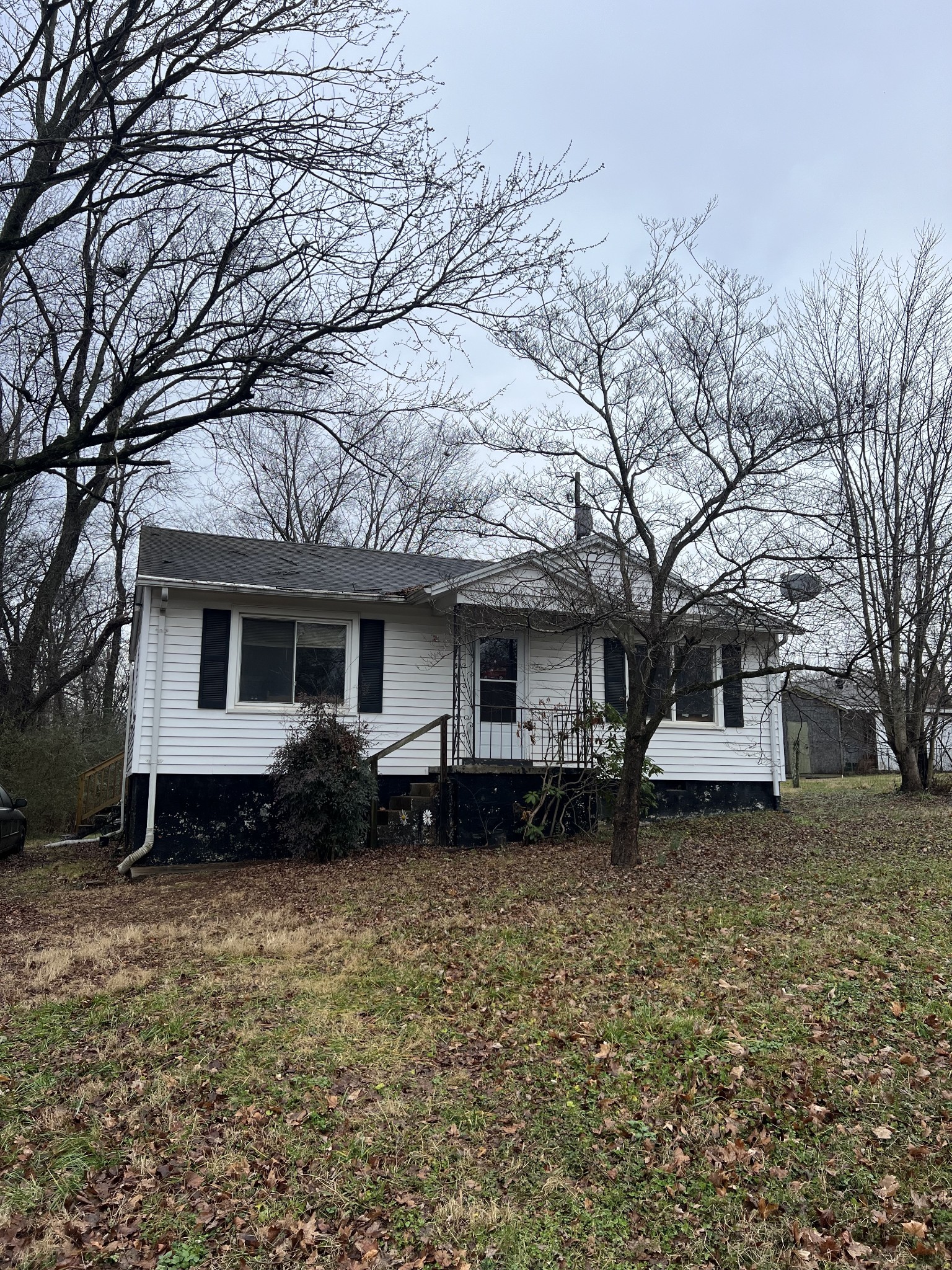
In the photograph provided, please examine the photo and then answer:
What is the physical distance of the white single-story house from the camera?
1123 centimetres

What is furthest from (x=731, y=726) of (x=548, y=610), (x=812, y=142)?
(x=812, y=142)

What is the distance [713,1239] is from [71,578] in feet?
77.1

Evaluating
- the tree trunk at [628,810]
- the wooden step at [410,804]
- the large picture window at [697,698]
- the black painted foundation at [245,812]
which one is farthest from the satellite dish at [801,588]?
the wooden step at [410,804]

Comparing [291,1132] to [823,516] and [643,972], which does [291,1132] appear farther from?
[823,516]

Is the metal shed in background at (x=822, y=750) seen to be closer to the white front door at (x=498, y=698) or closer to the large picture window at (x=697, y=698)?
the large picture window at (x=697, y=698)

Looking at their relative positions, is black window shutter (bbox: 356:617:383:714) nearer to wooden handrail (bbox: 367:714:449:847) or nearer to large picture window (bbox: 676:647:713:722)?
wooden handrail (bbox: 367:714:449:847)

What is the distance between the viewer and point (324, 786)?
10.4m

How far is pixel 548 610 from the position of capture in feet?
33.2

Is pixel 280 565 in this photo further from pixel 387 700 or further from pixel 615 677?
pixel 615 677

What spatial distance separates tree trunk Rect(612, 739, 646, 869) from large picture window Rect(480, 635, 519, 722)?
12.4 ft

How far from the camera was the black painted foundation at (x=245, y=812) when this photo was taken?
11.1 m

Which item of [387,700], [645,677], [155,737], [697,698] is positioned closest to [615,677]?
[697,698]

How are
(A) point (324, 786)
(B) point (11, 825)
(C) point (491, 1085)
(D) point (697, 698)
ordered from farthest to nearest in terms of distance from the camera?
(D) point (697, 698) < (B) point (11, 825) < (A) point (324, 786) < (C) point (491, 1085)

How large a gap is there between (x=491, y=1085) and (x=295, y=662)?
8.30 meters
